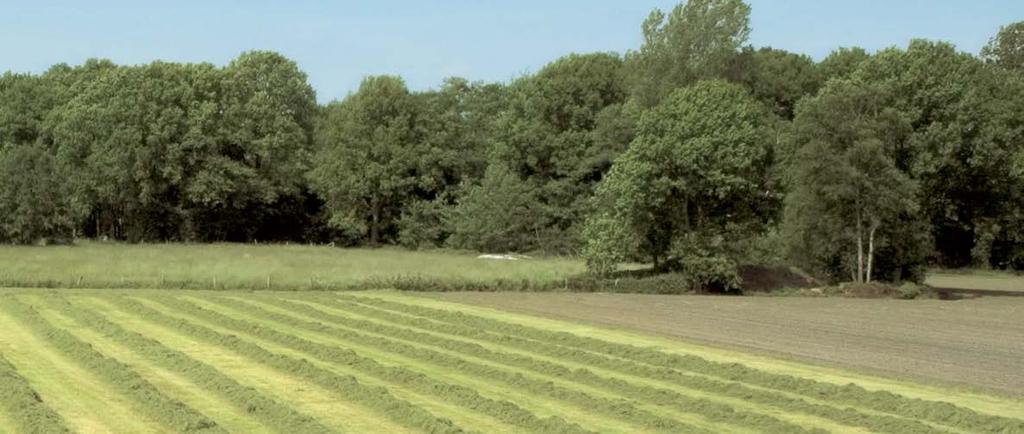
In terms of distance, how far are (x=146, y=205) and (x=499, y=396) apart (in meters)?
68.0

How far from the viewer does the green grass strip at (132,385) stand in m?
15.1

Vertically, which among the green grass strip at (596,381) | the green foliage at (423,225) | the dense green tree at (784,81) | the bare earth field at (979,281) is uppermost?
the dense green tree at (784,81)

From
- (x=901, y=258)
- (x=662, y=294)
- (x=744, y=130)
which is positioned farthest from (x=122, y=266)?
(x=901, y=258)

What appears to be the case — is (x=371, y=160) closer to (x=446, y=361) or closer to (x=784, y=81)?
(x=784, y=81)

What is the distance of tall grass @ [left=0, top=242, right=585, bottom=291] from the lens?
43.7 metres

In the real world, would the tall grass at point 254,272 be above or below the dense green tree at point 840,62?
below

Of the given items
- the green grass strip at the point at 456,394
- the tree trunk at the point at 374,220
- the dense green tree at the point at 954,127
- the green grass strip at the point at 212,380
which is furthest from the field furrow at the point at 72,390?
the tree trunk at the point at 374,220

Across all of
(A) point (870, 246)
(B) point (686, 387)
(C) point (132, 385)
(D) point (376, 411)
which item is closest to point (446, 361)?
(B) point (686, 387)

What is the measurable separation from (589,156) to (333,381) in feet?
186

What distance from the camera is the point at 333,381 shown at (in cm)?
1936

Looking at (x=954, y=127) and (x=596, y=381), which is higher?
(x=954, y=127)

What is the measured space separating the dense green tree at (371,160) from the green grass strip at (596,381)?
52.5 m

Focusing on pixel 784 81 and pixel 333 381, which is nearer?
pixel 333 381

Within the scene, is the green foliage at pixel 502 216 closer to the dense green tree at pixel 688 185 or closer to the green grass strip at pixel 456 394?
the dense green tree at pixel 688 185
